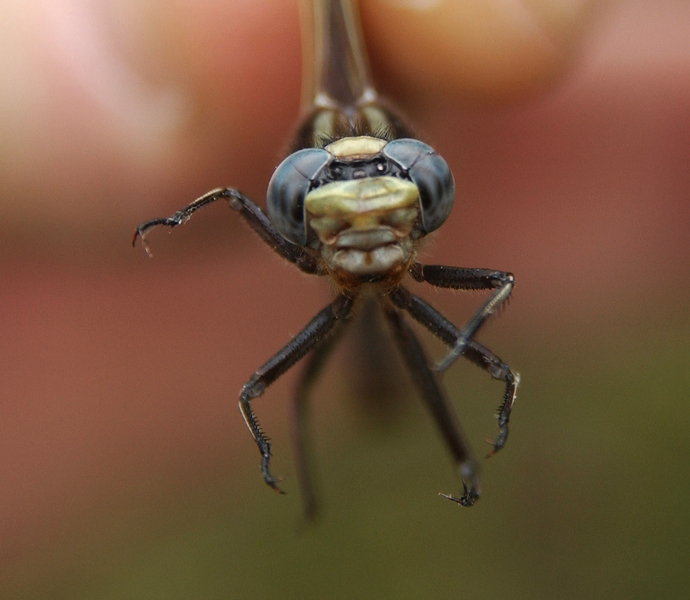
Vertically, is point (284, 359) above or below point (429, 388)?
above

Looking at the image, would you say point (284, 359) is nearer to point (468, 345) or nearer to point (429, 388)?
point (468, 345)

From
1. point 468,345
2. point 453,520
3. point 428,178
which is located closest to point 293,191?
point 428,178

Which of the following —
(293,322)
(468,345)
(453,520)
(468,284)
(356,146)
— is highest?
(356,146)

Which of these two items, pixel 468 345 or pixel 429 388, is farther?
pixel 429 388

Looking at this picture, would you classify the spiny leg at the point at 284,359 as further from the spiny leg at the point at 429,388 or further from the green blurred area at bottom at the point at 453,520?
the green blurred area at bottom at the point at 453,520

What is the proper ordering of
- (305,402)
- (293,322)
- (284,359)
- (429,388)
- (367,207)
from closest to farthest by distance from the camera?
(367,207), (284,359), (429,388), (305,402), (293,322)

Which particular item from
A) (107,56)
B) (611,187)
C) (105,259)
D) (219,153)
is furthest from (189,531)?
(611,187)

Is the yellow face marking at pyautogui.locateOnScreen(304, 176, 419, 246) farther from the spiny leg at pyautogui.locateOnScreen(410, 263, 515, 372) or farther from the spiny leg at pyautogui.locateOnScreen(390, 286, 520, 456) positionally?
the spiny leg at pyautogui.locateOnScreen(390, 286, 520, 456)
